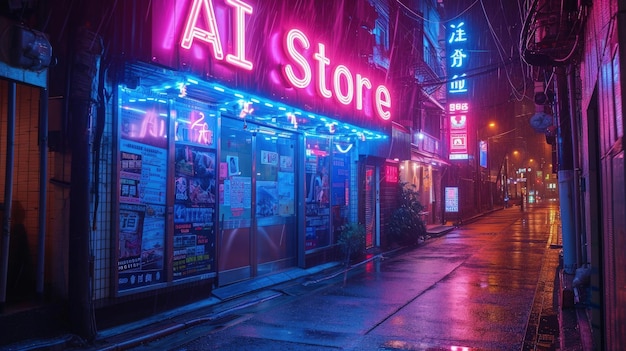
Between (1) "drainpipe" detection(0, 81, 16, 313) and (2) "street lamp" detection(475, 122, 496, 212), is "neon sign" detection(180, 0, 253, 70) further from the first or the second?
(2) "street lamp" detection(475, 122, 496, 212)

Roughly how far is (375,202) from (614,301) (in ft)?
42.5

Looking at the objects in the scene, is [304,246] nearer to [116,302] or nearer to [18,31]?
[116,302]

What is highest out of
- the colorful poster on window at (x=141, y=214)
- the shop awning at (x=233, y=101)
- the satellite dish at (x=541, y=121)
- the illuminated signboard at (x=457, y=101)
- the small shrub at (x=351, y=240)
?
the illuminated signboard at (x=457, y=101)

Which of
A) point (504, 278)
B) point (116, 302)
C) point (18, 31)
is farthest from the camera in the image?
point (504, 278)

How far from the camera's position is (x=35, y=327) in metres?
6.28

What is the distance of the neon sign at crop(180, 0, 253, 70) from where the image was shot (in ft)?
24.4

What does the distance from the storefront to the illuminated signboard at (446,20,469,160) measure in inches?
443

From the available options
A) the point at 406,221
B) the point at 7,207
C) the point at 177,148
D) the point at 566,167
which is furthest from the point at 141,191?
the point at 406,221

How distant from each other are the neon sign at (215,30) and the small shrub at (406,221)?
1055 cm

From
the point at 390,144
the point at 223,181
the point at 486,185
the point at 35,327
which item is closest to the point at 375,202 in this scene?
the point at 390,144

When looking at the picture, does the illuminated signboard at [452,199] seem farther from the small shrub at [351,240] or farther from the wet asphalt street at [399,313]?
the small shrub at [351,240]

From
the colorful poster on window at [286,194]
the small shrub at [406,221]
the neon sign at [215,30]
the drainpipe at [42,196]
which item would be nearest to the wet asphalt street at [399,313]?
the drainpipe at [42,196]

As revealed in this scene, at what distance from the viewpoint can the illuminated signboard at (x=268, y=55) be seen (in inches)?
287

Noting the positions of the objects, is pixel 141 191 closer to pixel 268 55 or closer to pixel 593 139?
pixel 268 55
